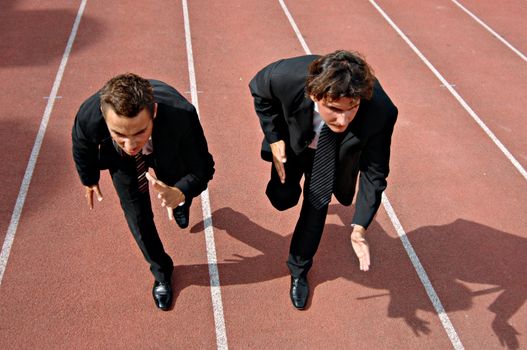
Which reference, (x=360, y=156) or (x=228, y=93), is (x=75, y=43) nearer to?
(x=228, y=93)

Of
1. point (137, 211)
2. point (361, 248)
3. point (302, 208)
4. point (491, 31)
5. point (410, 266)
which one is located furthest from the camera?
point (491, 31)

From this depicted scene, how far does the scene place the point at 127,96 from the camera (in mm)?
2275

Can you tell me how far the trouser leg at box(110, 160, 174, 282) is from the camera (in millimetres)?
2914

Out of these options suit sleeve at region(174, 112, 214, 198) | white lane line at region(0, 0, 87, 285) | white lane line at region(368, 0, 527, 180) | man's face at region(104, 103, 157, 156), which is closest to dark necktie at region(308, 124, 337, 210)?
suit sleeve at region(174, 112, 214, 198)

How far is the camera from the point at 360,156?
9.46 ft

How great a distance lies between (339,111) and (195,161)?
37.5 inches

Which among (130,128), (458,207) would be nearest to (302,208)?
(130,128)

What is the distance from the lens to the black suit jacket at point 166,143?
260 cm

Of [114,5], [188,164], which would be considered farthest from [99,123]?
[114,5]

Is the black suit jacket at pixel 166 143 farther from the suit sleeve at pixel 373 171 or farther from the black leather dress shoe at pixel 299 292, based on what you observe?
the black leather dress shoe at pixel 299 292

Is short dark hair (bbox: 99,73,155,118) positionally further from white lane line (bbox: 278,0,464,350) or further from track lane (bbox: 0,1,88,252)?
white lane line (bbox: 278,0,464,350)

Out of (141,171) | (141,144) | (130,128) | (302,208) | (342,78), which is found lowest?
(302,208)

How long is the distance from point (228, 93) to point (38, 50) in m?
3.09

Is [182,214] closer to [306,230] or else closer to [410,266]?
[306,230]
